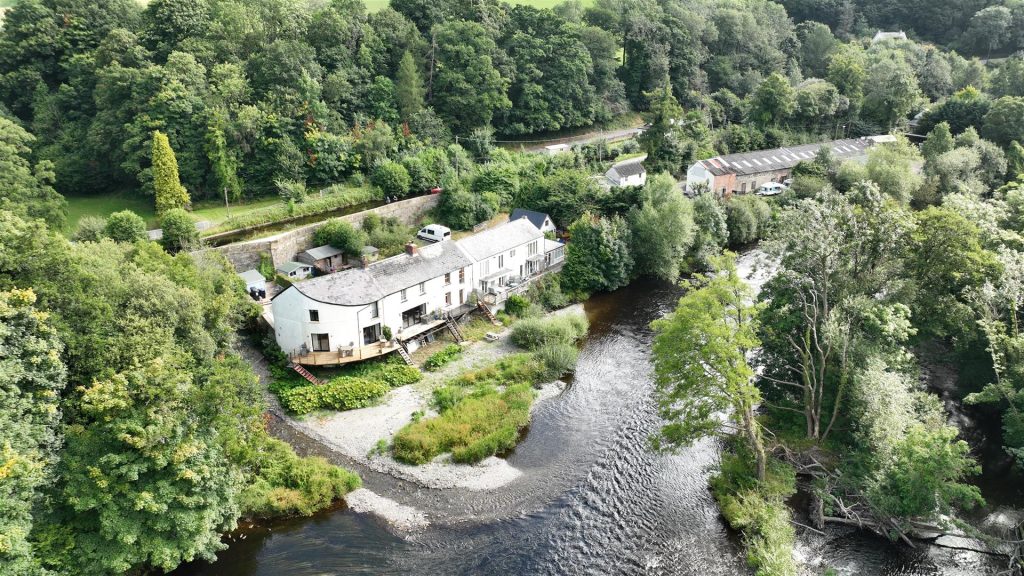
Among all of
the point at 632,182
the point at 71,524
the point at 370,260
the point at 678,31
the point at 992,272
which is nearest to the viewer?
the point at 71,524

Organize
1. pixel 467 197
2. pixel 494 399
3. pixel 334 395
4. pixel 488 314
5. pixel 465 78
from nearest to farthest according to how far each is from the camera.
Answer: pixel 334 395 → pixel 494 399 → pixel 488 314 → pixel 467 197 → pixel 465 78

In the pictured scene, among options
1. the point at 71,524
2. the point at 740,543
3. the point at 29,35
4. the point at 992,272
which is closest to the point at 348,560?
the point at 71,524

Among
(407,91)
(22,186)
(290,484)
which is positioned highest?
(407,91)

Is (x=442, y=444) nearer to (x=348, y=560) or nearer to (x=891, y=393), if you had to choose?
(x=348, y=560)

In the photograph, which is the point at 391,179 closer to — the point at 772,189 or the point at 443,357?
the point at 443,357

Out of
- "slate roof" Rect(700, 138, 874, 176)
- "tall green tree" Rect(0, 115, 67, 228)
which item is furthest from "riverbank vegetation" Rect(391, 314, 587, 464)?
"slate roof" Rect(700, 138, 874, 176)

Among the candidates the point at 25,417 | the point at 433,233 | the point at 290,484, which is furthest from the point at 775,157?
the point at 25,417

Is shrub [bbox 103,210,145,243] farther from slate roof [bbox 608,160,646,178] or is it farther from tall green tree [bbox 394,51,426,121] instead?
slate roof [bbox 608,160,646,178]
